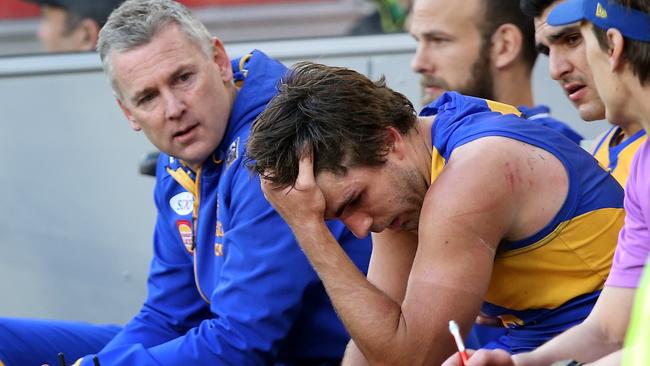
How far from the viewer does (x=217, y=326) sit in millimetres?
3037

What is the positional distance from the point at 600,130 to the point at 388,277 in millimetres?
2371

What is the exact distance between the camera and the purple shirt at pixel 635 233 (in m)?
2.36

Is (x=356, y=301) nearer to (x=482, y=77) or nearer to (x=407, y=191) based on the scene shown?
(x=407, y=191)

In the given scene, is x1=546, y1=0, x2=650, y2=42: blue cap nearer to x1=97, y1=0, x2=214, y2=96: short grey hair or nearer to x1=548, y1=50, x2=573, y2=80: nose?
x1=548, y1=50, x2=573, y2=80: nose

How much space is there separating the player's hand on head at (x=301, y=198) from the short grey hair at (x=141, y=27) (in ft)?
3.05

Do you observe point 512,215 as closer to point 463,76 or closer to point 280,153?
point 280,153

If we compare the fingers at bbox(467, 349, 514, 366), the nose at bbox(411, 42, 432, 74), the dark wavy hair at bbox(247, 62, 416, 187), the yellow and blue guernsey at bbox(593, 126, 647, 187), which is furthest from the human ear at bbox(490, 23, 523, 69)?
the fingers at bbox(467, 349, 514, 366)

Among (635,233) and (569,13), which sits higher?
(569,13)

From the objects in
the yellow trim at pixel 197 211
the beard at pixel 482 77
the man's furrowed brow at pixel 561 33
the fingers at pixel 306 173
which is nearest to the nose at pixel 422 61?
the beard at pixel 482 77

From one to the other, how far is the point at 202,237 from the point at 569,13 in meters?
1.31

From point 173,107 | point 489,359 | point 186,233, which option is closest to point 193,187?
point 186,233

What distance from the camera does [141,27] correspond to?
11.1ft

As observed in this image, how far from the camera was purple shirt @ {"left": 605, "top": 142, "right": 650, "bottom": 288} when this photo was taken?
7.75 ft

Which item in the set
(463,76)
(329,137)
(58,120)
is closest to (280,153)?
Answer: (329,137)
